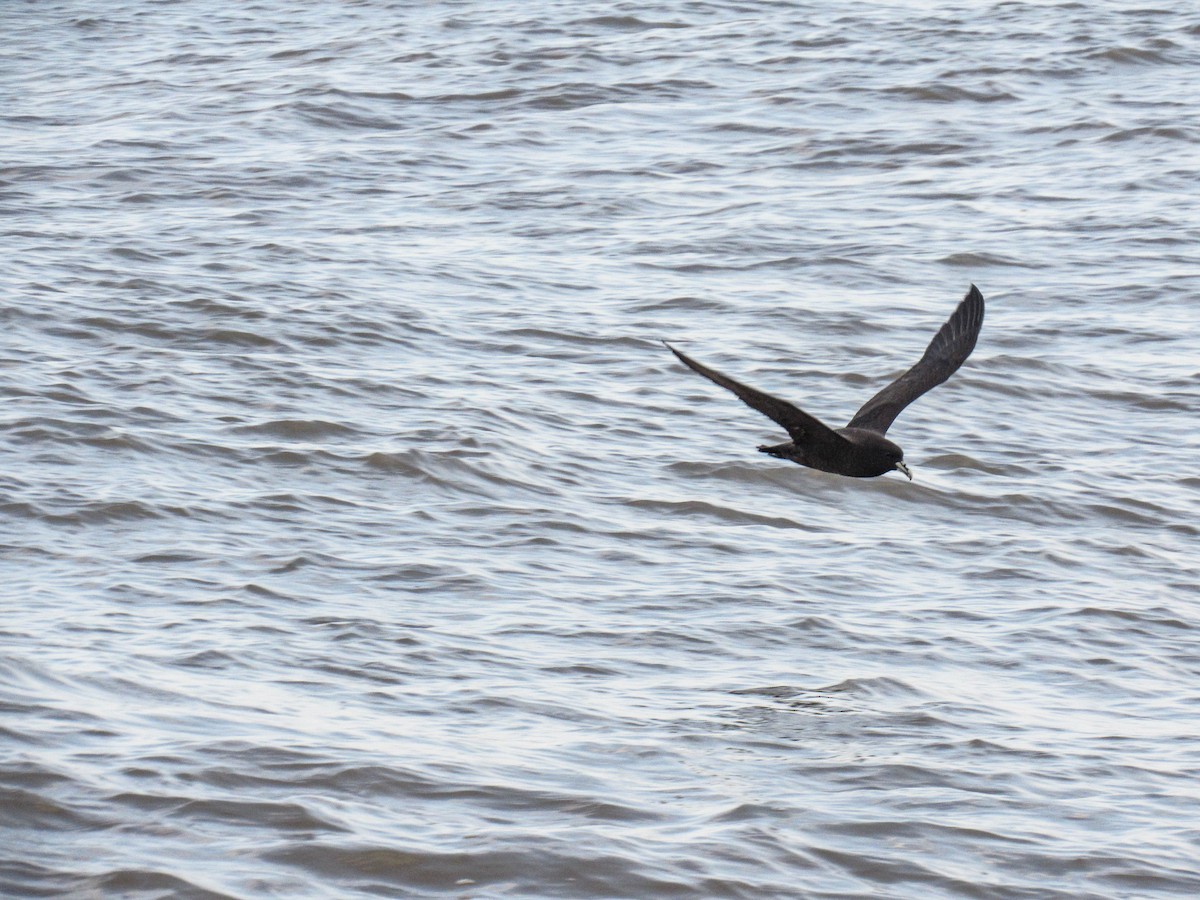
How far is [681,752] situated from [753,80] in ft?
40.3

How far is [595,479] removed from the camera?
9828 millimetres

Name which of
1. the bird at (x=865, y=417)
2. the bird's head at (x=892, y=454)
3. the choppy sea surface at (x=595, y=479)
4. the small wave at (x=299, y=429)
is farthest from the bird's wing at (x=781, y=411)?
the small wave at (x=299, y=429)

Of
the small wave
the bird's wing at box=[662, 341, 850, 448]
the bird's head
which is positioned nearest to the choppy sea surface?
the small wave

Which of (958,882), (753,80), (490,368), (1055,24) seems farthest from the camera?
(1055,24)


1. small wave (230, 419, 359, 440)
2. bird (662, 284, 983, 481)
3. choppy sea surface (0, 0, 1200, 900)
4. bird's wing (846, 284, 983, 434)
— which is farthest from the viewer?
small wave (230, 419, 359, 440)

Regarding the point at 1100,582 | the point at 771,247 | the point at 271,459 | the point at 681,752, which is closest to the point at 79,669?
the point at 681,752

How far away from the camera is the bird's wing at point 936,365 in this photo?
8531 millimetres

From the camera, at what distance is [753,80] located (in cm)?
1817

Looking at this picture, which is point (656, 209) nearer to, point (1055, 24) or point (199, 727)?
point (1055, 24)

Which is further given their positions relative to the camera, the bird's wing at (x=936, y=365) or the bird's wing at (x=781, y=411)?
the bird's wing at (x=936, y=365)

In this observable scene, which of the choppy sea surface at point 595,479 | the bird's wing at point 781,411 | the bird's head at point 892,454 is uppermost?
the bird's wing at point 781,411

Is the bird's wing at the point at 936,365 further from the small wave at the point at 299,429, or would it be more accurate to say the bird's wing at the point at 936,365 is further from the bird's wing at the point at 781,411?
the small wave at the point at 299,429

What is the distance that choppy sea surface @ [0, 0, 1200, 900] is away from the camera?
6.18 meters

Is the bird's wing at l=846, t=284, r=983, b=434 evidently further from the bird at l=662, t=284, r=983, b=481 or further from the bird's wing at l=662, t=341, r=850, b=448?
the bird's wing at l=662, t=341, r=850, b=448
